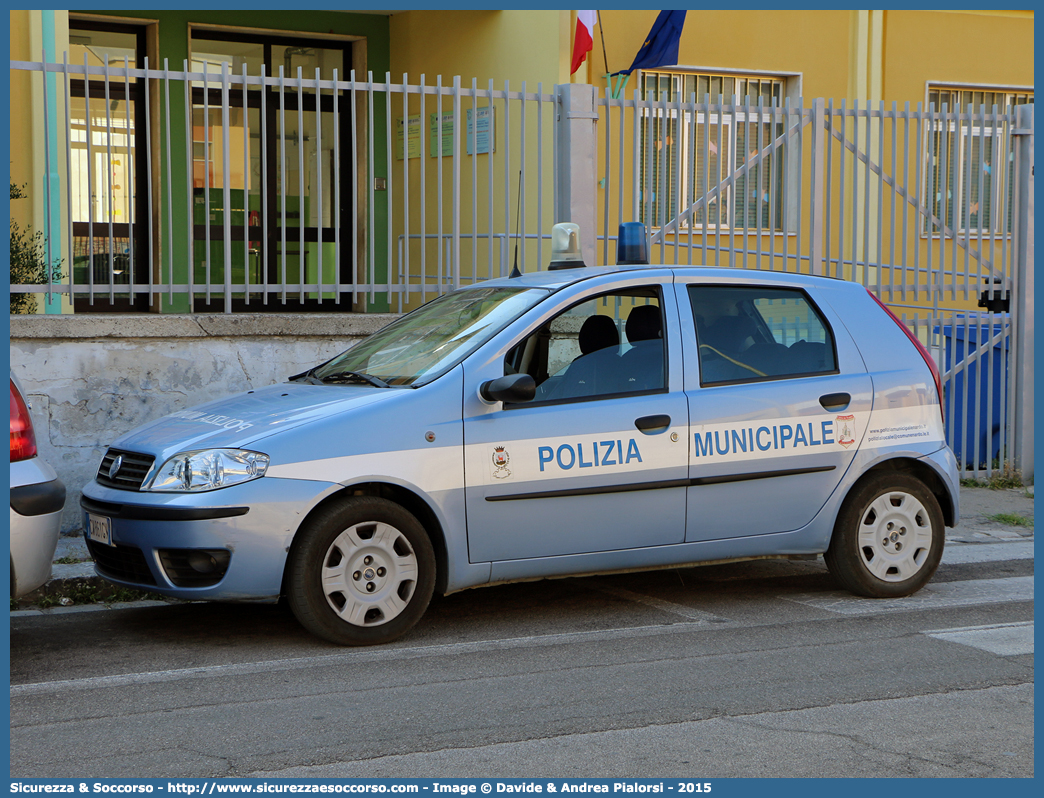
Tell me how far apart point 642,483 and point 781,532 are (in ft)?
2.64

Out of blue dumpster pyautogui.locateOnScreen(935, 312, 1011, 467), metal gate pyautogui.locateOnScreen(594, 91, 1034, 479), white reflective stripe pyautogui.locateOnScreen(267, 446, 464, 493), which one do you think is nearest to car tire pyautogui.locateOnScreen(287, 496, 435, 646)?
white reflective stripe pyautogui.locateOnScreen(267, 446, 464, 493)

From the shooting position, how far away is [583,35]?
12469mm

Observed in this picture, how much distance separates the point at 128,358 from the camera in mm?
7547

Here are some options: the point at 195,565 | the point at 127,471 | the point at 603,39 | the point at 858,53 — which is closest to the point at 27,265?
the point at 127,471

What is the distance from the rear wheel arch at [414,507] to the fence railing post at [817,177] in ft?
16.5

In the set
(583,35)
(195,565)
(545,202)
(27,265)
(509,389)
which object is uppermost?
(583,35)

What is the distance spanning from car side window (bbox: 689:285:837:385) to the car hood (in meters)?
1.52

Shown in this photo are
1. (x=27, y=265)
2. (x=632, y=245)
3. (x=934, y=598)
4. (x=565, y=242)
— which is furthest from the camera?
(x=27, y=265)

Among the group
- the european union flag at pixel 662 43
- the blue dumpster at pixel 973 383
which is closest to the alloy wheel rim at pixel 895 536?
the blue dumpster at pixel 973 383

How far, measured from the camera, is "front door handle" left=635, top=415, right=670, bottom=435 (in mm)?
5438

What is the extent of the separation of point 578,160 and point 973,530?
12.3 ft

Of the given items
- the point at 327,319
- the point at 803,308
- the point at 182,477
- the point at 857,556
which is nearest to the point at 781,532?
the point at 857,556

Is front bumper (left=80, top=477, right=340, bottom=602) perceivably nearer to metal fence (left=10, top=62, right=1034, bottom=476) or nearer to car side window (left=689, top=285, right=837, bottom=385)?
car side window (left=689, top=285, right=837, bottom=385)

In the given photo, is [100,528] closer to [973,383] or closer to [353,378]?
[353,378]
